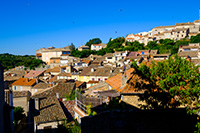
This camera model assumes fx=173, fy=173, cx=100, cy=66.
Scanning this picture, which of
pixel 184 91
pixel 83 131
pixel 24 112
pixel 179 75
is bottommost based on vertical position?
pixel 24 112

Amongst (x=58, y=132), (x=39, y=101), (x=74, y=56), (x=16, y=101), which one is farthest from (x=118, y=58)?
(x=58, y=132)

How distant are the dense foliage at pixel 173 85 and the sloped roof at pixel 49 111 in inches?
373

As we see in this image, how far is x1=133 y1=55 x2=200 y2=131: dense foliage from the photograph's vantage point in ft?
28.0

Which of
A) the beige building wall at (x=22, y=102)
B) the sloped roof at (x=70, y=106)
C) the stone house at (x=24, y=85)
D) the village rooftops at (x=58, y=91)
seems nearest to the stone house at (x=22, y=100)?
the beige building wall at (x=22, y=102)

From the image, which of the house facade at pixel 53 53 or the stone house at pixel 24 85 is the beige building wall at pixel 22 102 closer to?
the stone house at pixel 24 85

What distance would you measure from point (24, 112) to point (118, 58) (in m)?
50.4

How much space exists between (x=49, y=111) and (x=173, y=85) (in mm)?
13044

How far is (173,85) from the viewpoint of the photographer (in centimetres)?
914

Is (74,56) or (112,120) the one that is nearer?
(112,120)

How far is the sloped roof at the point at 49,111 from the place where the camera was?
1653 cm

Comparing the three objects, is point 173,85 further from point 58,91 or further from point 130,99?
point 58,91

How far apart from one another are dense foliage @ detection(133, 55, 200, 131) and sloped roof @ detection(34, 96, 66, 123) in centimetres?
948

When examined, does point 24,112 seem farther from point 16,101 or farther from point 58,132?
point 58,132

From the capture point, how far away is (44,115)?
56.3ft
